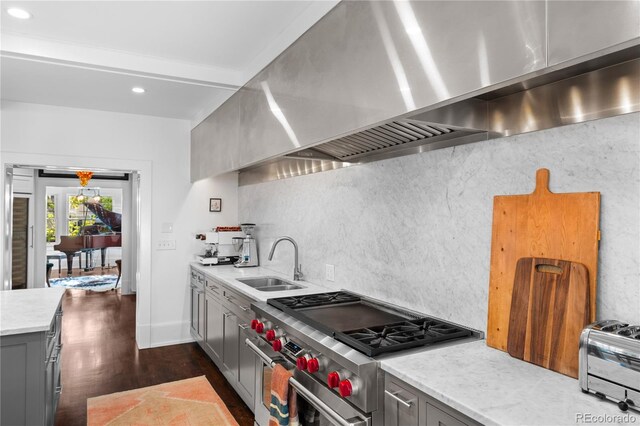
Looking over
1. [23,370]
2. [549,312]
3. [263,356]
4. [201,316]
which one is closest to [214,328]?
[201,316]

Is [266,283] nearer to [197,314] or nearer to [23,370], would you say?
[197,314]

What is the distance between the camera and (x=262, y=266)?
14.1 ft

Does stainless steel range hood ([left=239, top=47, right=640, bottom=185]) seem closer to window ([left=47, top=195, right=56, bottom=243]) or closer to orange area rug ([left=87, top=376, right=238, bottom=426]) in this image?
orange area rug ([left=87, top=376, right=238, bottom=426])

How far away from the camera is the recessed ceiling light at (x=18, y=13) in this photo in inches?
94.4

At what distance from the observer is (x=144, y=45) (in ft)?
9.57

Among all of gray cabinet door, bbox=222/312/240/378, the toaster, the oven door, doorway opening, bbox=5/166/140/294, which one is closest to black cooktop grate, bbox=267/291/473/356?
the oven door

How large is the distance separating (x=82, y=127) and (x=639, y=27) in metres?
4.85

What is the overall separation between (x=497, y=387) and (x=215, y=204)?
4.23 m

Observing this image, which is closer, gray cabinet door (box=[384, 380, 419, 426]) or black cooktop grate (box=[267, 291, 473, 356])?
gray cabinet door (box=[384, 380, 419, 426])

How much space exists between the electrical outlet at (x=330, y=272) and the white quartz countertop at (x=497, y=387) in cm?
139

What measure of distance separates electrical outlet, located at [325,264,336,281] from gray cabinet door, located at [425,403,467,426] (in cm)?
171

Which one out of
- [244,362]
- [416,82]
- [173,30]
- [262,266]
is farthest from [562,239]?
[262,266]

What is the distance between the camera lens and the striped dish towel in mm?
1961

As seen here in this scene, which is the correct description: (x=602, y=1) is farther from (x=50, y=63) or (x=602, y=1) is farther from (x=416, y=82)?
(x=50, y=63)
